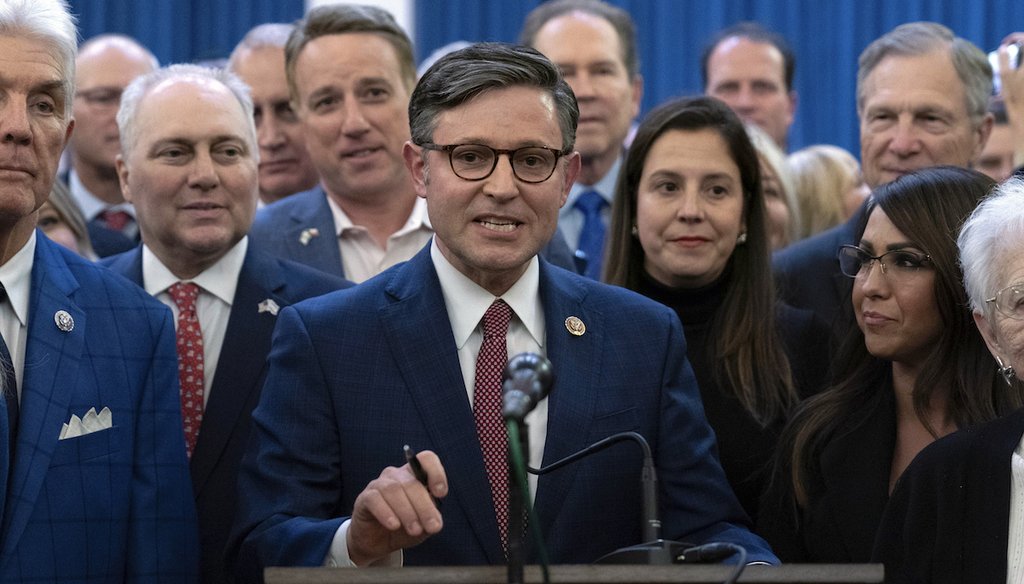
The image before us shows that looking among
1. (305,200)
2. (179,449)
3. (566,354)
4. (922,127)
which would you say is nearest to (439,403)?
(566,354)

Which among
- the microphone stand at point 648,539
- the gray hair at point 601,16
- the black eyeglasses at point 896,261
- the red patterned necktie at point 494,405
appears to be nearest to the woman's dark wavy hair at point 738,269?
the black eyeglasses at point 896,261

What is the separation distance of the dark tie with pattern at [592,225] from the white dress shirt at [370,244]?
64 cm

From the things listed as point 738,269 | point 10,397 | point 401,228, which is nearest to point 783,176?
point 738,269

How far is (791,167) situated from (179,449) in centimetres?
318

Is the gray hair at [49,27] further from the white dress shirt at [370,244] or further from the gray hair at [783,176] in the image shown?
the gray hair at [783,176]

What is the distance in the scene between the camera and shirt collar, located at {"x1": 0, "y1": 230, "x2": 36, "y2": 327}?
295 cm

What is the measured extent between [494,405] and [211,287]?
3.75ft

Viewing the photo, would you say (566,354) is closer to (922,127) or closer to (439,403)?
(439,403)

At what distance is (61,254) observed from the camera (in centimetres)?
312

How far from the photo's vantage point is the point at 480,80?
2.89 metres

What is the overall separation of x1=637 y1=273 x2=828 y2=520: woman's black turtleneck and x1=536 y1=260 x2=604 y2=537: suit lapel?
0.69 metres

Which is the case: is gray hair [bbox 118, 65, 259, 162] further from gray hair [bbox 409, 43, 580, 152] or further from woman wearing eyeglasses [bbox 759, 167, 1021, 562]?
woman wearing eyeglasses [bbox 759, 167, 1021, 562]

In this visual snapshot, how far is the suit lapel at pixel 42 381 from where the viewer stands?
9.17 feet

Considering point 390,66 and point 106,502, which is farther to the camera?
point 390,66
